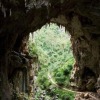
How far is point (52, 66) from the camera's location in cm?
2992

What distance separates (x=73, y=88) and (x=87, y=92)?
2652 mm

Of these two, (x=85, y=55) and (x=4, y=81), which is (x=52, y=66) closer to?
(x=85, y=55)

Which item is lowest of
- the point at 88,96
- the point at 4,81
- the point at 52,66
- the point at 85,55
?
the point at 88,96

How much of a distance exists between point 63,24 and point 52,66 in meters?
13.7

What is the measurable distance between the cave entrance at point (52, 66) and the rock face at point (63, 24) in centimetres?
147

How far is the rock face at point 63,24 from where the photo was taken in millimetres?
8875

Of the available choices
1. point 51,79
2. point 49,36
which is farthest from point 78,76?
point 49,36

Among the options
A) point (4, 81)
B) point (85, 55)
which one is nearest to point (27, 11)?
point (4, 81)

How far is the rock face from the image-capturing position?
888 cm

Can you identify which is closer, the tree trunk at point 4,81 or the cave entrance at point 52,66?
the tree trunk at point 4,81

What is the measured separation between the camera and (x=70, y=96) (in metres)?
21.7

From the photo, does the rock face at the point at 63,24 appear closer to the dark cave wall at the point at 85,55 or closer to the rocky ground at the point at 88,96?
the dark cave wall at the point at 85,55

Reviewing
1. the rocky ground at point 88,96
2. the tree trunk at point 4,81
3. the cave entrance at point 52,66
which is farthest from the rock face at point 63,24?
the cave entrance at point 52,66

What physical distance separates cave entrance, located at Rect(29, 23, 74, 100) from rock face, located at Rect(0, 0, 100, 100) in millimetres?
1466
